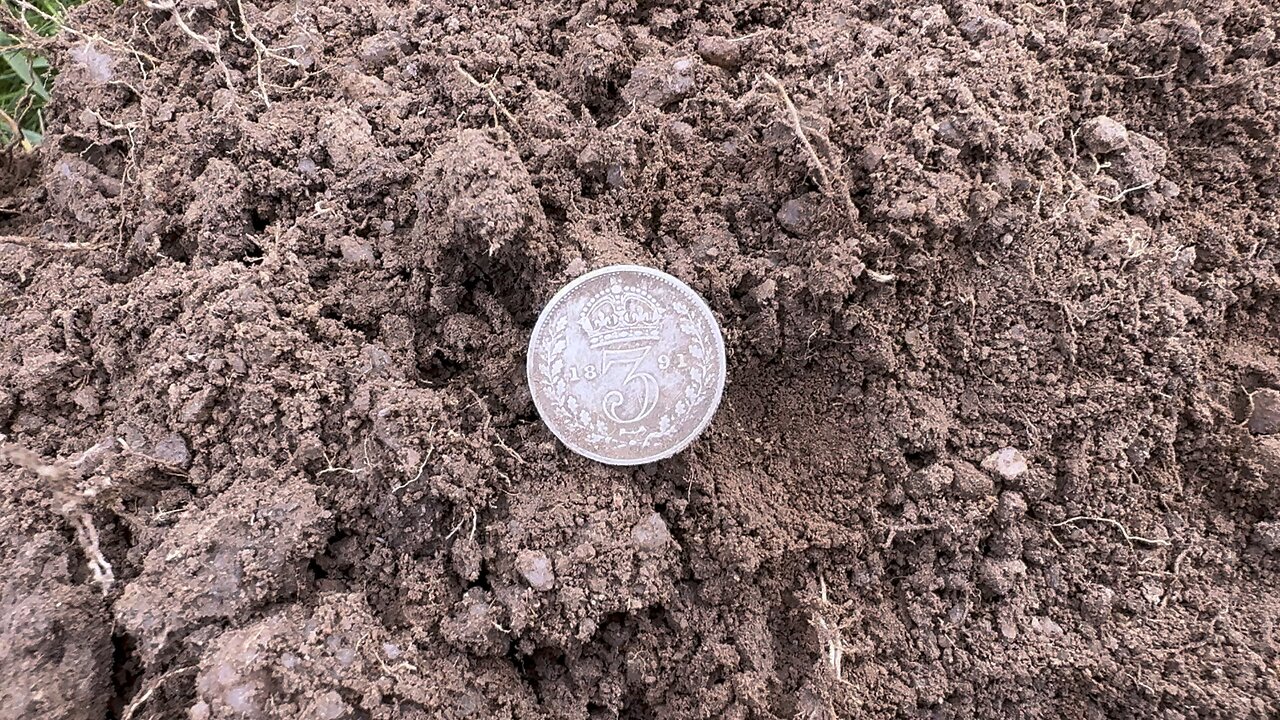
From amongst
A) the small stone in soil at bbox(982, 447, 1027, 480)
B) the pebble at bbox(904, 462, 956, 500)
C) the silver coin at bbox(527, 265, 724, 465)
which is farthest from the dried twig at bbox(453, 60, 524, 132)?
the small stone in soil at bbox(982, 447, 1027, 480)

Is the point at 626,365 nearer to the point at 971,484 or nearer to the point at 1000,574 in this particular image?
the point at 971,484

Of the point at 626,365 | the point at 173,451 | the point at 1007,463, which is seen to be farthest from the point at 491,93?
the point at 1007,463

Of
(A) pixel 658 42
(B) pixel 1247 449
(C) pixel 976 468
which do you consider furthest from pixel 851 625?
(A) pixel 658 42

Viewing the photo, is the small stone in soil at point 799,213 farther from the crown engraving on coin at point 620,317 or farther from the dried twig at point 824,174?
the crown engraving on coin at point 620,317

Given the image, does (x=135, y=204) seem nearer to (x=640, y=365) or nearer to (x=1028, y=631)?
(x=640, y=365)

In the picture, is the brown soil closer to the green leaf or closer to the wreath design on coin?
the wreath design on coin

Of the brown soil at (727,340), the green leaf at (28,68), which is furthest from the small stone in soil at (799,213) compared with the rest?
the green leaf at (28,68)
